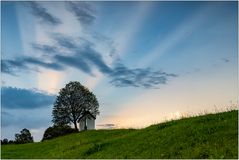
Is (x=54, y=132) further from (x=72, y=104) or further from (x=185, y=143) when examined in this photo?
(x=185, y=143)

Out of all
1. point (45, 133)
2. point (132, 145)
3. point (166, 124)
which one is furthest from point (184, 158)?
point (45, 133)

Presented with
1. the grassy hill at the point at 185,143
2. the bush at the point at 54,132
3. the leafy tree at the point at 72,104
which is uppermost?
the leafy tree at the point at 72,104

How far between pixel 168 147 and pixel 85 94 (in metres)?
66.2

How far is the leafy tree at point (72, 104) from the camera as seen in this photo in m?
87.2

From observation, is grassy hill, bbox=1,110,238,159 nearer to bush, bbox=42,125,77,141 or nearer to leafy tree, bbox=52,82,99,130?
bush, bbox=42,125,77,141

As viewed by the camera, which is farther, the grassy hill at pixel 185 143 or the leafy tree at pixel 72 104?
the leafy tree at pixel 72 104

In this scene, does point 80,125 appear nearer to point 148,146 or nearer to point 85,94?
point 85,94

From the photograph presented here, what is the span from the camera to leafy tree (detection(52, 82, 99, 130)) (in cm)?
8719

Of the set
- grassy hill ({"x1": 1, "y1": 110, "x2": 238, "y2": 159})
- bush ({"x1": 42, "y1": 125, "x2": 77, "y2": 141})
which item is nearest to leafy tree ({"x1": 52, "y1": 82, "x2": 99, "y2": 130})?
bush ({"x1": 42, "y1": 125, "x2": 77, "y2": 141})

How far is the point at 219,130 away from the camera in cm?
2342

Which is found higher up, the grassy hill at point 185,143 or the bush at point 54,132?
the bush at point 54,132

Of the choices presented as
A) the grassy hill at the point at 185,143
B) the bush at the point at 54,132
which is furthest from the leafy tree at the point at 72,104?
the grassy hill at the point at 185,143

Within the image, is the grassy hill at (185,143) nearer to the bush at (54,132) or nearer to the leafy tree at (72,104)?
the bush at (54,132)

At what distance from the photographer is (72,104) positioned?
87625 millimetres
